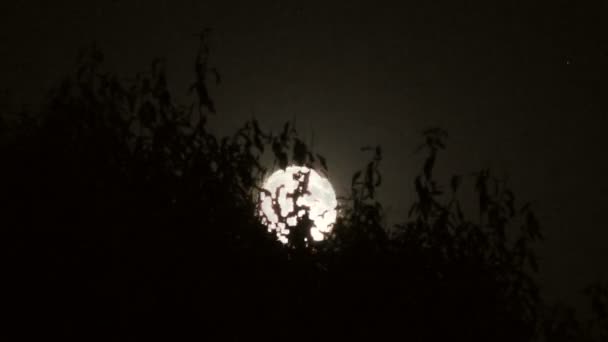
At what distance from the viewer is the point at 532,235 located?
5293mm

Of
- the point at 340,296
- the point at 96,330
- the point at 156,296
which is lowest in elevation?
the point at 96,330

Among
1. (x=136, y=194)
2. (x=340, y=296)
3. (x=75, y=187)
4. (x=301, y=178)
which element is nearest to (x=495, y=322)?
(x=340, y=296)

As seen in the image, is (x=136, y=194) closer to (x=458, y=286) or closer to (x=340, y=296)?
(x=340, y=296)

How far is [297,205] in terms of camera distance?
4.77m

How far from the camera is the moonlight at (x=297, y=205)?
4.75 meters

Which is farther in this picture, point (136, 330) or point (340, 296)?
point (340, 296)

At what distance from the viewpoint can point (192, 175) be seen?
464 centimetres

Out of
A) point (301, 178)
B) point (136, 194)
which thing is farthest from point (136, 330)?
point (301, 178)

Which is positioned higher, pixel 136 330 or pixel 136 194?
pixel 136 194

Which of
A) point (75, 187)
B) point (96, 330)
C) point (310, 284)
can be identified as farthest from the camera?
point (310, 284)

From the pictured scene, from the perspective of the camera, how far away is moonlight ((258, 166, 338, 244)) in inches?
187

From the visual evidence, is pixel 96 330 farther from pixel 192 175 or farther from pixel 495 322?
pixel 495 322

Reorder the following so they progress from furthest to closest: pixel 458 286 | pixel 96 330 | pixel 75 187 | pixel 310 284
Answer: pixel 458 286
pixel 310 284
pixel 75 187
pixel 96 330

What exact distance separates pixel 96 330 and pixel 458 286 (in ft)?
10.5
